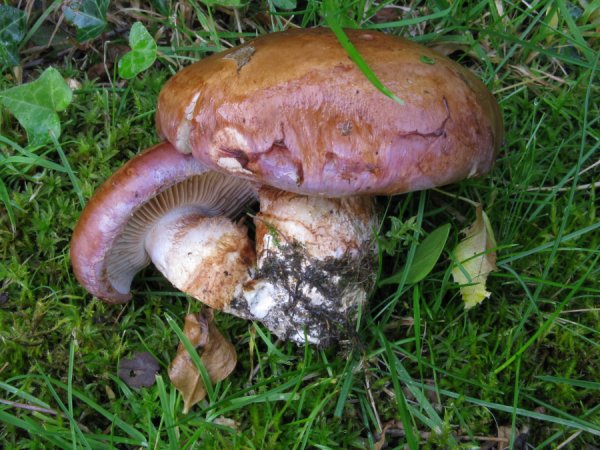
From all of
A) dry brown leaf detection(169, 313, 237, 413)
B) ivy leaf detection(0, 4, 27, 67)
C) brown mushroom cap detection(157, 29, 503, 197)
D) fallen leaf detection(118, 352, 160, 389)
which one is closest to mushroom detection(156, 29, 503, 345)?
brown mushroom cap detection(157, 29, 503, 197)

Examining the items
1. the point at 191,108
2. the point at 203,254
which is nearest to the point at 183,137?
the point at 191,108

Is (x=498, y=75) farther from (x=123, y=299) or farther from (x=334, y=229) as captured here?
(x=123, y=299)

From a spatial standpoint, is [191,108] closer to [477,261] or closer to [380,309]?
[380,309]

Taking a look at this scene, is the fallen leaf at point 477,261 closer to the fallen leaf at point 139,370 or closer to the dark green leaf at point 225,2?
the fallen leaf at point 139,370

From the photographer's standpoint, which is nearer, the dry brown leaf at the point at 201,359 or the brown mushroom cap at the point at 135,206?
the brown mushroom cap at the point at 135,206

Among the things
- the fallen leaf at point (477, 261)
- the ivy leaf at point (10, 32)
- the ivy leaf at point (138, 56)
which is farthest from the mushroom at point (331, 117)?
the ivy leaf at point (10, 32)
